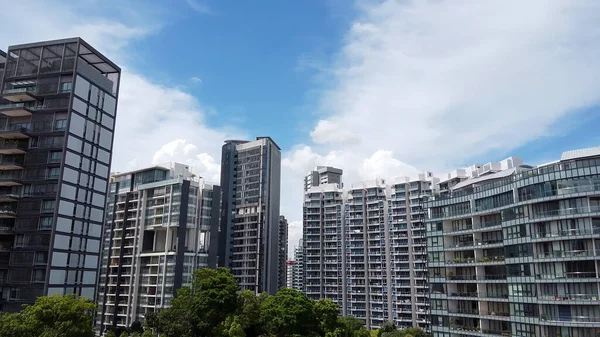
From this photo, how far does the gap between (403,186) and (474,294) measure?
47.3 metres

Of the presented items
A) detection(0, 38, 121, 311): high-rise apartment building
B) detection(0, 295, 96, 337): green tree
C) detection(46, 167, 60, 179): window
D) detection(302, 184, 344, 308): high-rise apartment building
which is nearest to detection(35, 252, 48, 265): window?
detection(0, 38, 121, 311): high-rise apartment building

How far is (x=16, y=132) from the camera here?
180ft

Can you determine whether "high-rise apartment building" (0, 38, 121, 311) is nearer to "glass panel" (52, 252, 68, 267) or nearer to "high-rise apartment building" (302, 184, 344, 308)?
"glass panel" (52, 252, 68, 267)

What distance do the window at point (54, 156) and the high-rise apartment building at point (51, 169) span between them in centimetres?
13

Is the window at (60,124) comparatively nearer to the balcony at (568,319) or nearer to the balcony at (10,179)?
the balcony at (10,179)

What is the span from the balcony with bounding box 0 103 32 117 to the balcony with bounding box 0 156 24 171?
19.5 feet

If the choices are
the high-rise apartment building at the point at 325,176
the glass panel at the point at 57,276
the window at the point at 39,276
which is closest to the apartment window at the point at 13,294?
the window at the point at 39,276

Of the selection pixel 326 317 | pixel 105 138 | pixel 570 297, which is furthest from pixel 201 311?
pixel 570 297

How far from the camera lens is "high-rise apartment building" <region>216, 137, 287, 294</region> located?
100312mm

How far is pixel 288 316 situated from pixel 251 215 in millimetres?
56308

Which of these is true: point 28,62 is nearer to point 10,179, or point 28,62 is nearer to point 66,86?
point 66,86

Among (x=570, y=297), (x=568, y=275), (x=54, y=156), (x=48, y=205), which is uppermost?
(x=54, y=156)

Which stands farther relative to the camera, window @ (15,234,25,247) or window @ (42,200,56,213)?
window @ (42,200,56,213)

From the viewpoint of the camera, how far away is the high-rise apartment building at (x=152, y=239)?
79375 mm
